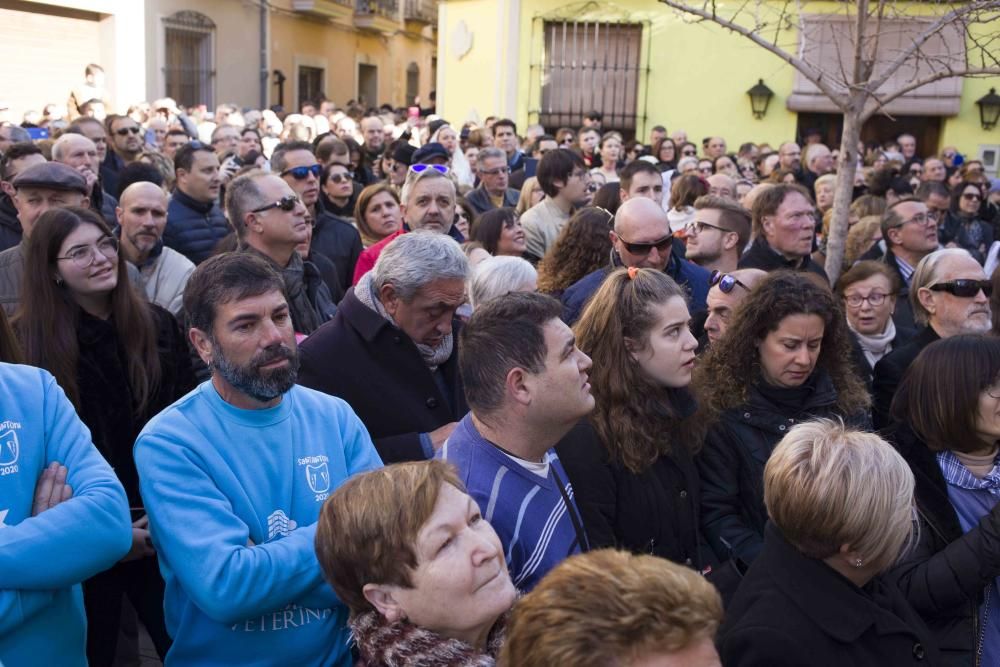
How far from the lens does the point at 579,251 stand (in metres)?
5.95

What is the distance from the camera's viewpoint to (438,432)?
3705 mm

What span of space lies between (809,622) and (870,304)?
3.15 m

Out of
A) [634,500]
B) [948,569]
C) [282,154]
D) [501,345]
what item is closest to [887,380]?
[948,569]

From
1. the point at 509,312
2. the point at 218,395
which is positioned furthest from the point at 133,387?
the point at 509,312

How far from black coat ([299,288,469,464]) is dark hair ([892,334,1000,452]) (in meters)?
1.65

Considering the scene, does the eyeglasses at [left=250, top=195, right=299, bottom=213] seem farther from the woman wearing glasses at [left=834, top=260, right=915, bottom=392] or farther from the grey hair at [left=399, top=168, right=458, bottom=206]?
the woman wearing glasses at [left=834, top=260, right=915, bottom=392]

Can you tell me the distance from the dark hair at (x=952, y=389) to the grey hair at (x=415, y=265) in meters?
1.65

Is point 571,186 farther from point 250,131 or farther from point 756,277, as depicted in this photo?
point 250,131

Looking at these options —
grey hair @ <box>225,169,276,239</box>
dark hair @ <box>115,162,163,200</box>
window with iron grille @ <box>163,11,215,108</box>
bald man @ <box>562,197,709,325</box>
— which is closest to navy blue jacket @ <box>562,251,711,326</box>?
bald man @ <box>562,197,709,325</box>

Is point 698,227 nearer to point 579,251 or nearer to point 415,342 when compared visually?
point 579,251

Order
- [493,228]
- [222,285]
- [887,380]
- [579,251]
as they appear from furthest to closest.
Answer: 1. [493,228]
2. [579,251]
3. [887,380]
4. [222,285]

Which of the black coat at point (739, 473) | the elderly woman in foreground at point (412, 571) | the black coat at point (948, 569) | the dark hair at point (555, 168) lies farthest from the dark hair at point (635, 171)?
the elderly woman in foreground at point (412, 571)

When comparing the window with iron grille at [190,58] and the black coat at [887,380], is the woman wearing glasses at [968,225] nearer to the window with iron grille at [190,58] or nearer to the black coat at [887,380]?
the black coat at [887,380]

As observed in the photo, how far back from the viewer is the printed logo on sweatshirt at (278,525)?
2822 millimetres
